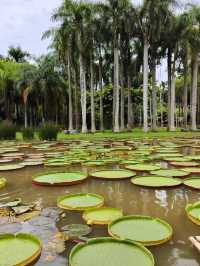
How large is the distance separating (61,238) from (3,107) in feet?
130

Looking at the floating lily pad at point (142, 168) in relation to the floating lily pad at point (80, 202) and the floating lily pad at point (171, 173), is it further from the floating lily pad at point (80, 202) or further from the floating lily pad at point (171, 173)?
the floating lily pad at point (80, 202)

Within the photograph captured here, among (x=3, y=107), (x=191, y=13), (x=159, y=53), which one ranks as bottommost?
(x=3, y=107)

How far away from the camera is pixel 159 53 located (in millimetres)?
27297

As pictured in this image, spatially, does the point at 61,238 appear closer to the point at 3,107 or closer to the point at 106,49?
the point at 106,49

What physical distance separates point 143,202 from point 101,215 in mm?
1025

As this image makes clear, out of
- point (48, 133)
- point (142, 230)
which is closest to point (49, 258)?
point (142, 230)

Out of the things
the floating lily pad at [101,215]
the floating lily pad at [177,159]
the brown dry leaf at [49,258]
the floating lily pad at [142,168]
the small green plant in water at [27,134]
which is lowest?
the brown dry leaf at [49,258]

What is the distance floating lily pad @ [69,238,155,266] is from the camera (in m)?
2.61

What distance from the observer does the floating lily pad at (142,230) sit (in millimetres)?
3110

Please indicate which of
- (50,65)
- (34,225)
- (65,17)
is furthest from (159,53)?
(34,225)

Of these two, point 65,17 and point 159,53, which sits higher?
point 65,17

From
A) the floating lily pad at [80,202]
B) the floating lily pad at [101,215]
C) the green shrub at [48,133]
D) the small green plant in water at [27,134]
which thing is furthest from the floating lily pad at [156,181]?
the small green plant in water at [27,134]

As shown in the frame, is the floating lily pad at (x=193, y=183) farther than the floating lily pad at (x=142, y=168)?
No

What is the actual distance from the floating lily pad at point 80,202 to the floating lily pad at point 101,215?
6.3 inches
